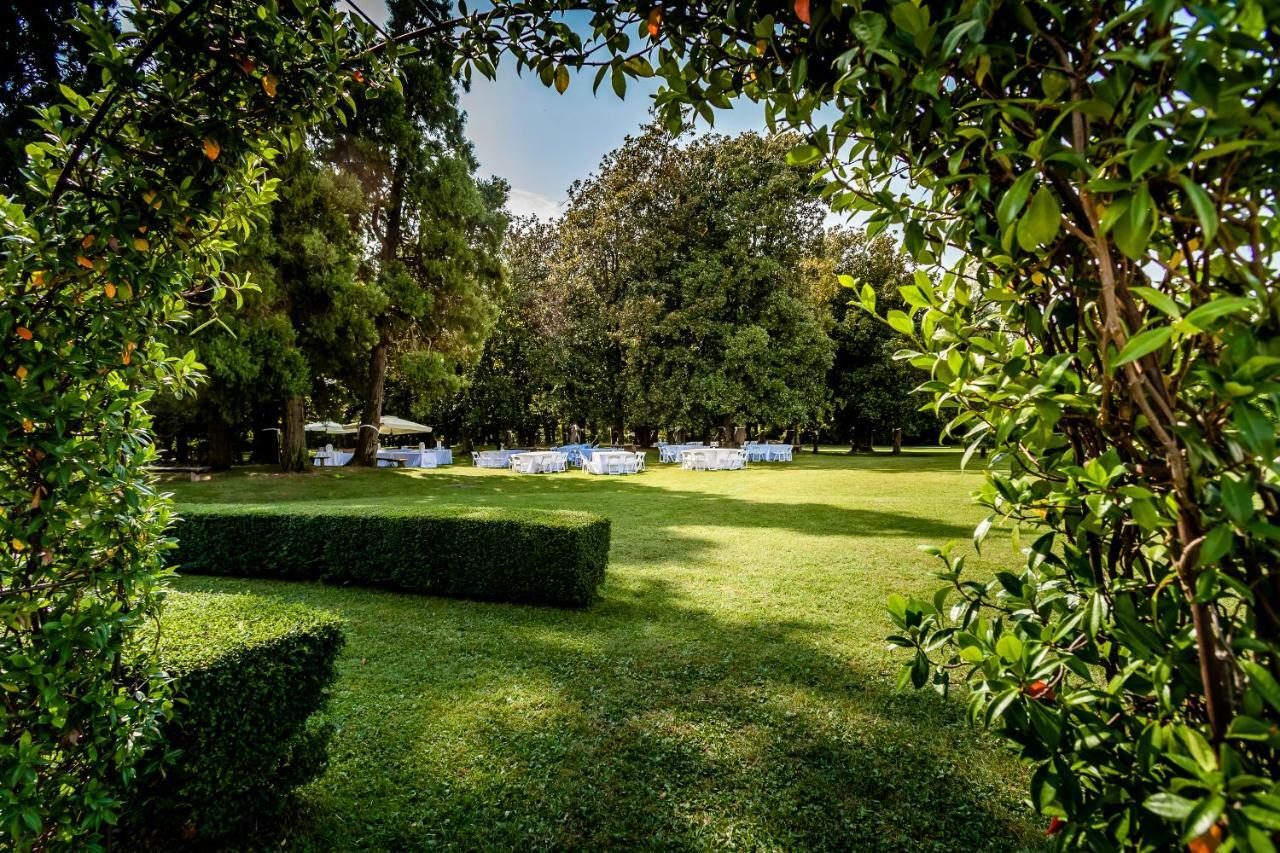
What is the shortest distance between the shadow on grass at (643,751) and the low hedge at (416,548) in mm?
945

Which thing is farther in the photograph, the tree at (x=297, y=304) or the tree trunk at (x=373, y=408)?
the tree trunk at (x=373, y=408)

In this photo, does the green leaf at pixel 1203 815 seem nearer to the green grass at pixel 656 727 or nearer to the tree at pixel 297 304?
the green grass at pixel 656 727

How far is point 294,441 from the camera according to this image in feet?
64.3

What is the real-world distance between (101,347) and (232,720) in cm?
168

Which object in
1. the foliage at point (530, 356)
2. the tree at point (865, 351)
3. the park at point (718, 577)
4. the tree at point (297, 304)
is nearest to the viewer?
the park at point (718, 577)

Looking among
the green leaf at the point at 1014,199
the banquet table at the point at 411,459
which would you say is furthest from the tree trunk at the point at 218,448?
the green leaf at the point at 1014,199

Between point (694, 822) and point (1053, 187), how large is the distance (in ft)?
10.7

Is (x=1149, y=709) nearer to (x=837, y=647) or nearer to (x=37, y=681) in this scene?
(x=37, y=681)

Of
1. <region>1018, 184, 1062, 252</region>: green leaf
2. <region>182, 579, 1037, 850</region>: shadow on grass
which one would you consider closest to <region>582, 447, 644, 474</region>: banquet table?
<region>182, 579, 1037, 850</region>: shadow on grass

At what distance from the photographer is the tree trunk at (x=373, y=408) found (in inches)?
810

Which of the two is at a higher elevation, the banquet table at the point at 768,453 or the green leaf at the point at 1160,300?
the green leaf at the point at 1160,300

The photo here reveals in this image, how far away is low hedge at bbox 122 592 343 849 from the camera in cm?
231

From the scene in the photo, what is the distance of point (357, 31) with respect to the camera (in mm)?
2266

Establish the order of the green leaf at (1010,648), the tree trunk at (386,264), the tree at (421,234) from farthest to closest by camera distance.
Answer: the tree trunk at (386,264) < the tree at (421,234) < the green leaf at (1010,648)
